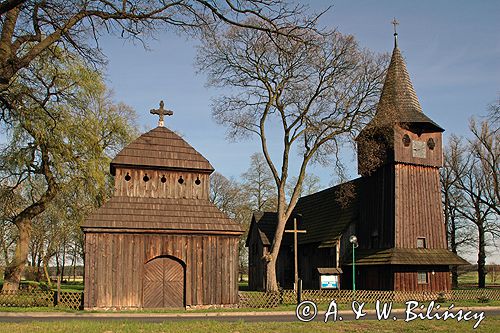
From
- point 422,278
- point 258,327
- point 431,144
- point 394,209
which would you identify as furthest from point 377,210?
point 258,327

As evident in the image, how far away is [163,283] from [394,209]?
16456mm

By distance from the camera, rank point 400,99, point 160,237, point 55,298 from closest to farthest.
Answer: point 55,298 < point 160,237 < point 400,99

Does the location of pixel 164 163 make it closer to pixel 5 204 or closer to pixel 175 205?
pixel 175 205

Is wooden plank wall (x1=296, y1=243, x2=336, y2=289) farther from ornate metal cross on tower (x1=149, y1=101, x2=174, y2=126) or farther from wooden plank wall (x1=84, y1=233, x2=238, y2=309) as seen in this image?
ornate metal cross on tower (x1=149, y1=101, x2=174, y2=126)

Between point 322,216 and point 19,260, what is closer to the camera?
point 19,260

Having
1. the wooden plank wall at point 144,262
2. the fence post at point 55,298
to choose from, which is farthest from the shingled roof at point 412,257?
the fence post at point 55,298

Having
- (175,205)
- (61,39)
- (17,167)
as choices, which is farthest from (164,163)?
(61,39)

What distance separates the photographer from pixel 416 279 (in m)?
32.8

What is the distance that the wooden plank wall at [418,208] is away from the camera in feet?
111

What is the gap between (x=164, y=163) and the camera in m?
A: 26.2

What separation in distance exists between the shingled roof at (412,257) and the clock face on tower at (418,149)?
638cm

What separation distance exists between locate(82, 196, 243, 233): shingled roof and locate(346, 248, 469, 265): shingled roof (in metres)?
11.8

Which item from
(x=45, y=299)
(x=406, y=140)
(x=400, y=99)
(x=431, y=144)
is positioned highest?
(x=400, y=99)

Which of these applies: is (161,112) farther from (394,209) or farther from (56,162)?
(394,209)
